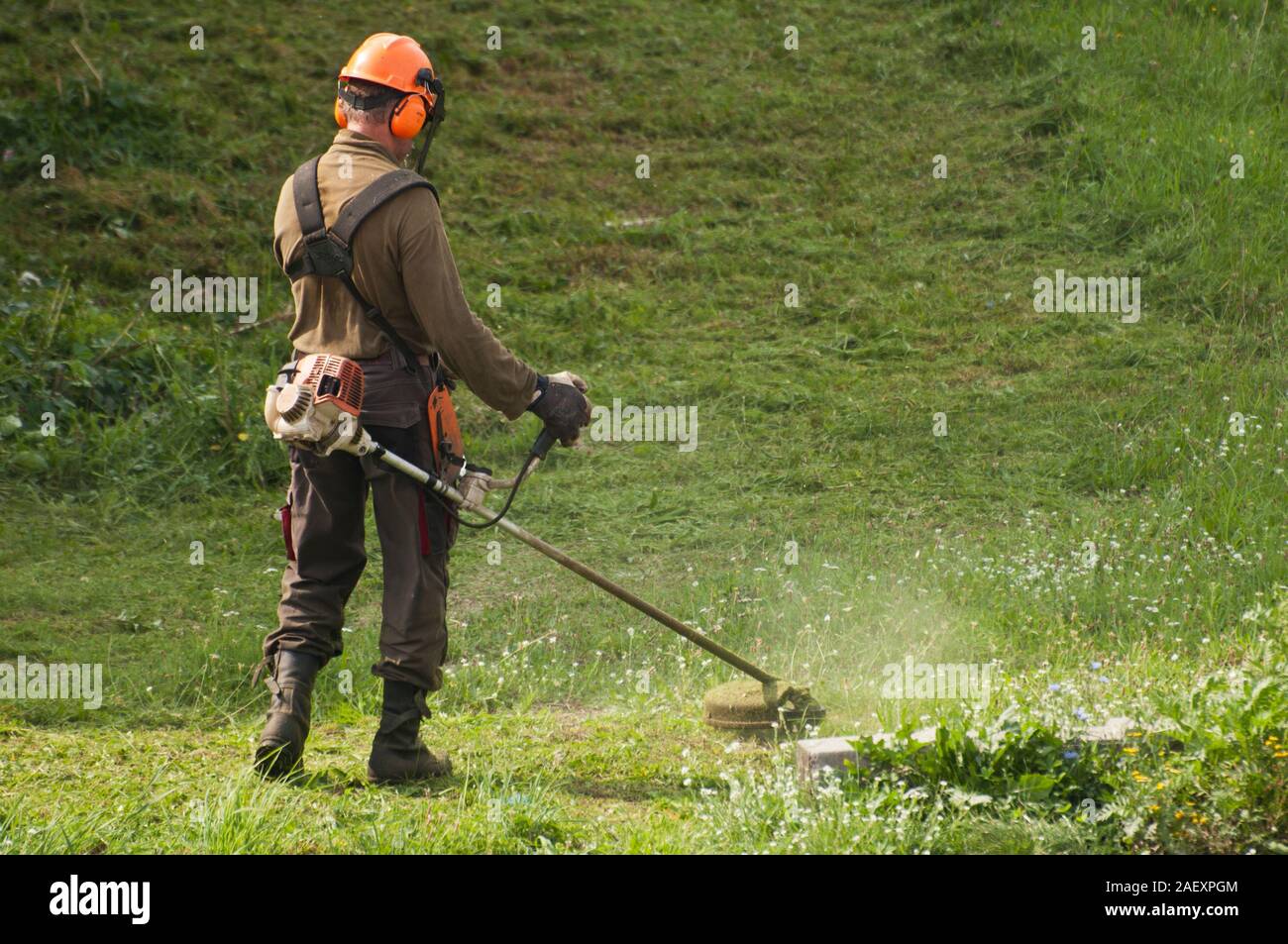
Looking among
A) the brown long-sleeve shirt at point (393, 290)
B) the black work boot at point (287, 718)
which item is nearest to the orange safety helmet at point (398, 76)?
the brown long-sleeve shirt at point (393, 290)

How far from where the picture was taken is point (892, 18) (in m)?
14.2

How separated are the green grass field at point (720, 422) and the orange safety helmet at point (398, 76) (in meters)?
2.19

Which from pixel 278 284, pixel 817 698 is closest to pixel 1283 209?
pixel 817 698

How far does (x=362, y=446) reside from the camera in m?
4.40

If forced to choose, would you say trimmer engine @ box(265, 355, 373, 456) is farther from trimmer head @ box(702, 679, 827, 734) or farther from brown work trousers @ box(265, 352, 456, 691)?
trimmer head @ box(702, 679, 827, 734)

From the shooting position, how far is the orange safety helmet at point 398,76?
14.9ft

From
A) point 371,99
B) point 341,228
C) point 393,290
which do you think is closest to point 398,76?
point 371,99

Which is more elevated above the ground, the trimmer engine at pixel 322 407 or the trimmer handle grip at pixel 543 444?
the trimmer engine at pixel 322 407

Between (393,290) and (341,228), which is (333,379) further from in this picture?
(341,228)

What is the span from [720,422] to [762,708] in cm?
383

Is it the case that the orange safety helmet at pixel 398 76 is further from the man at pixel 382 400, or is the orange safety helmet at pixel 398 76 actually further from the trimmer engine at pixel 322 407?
the trimmer engine at pixel 322 407

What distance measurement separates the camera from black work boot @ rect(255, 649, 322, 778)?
448cm

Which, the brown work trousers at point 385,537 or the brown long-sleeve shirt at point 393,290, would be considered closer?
the brown long-sleeve shirt at point 393,290

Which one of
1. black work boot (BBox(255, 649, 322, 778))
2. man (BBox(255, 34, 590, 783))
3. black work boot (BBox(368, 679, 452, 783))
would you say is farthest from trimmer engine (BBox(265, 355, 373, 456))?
black work boot (BBox(368, 679, 452, 783))
